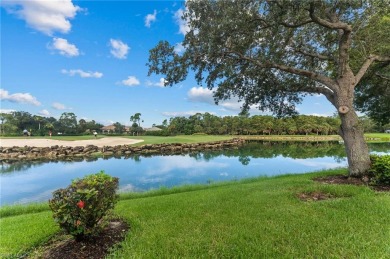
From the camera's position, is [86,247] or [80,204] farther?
[86,247]

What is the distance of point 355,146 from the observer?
679cm

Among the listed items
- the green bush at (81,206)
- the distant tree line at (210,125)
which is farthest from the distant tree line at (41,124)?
the green bush at (81,206)

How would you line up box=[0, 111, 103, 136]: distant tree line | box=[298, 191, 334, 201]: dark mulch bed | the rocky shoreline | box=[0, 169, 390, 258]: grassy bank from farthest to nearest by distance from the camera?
box=[0, 111, 103, 136]: distant tree line < the rocky shoreline < box=[298, 191, 334, 201]: dark mulch bed < box=[0, 169, 390, 258]: grassy bank

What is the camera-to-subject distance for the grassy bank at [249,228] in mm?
3088

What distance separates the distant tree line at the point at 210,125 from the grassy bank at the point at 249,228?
162 feet

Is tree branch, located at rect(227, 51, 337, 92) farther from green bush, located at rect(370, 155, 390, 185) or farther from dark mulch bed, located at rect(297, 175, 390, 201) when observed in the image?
dark mulch bed, located at rect(297, 175, 390, 201)

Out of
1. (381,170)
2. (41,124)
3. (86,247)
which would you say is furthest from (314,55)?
(41,124)

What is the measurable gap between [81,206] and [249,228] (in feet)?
8.06

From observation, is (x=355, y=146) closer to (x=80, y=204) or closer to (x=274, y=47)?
(x=274, y=47)

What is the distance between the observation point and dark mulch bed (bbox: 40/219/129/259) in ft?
10.4

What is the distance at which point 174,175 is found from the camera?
12.6 metres

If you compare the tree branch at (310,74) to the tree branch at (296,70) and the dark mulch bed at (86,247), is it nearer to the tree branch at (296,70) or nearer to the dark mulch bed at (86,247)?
the tree branch at (296,70)

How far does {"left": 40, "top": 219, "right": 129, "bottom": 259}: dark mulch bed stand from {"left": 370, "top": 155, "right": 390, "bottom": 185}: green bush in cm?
634

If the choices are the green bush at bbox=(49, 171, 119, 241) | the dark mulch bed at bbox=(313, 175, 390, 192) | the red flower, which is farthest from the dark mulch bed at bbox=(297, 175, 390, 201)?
the red flower
